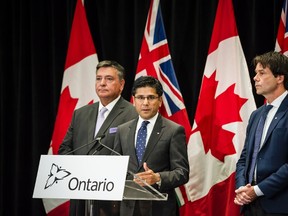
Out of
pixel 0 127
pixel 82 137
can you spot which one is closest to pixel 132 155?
pixel 82 137

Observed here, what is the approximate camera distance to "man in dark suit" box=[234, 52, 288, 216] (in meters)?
3.15

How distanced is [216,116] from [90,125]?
3.74ft

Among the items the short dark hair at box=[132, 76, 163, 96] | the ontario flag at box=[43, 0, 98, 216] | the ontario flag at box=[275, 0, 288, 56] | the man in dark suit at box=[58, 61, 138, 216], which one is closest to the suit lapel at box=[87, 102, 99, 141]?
the man in dark suit at box=[58, 61, 138, 216]

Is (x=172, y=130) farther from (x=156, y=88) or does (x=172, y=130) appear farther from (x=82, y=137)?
(x=82, y=137)

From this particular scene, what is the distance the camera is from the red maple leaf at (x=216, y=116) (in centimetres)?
440

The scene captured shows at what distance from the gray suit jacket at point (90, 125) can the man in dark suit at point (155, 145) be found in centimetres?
26

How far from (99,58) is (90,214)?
9.12 feet

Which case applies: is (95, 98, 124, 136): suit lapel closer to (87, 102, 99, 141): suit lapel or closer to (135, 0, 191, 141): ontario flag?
(87, 102, 99, 141): suit lapel

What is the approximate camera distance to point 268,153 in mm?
3232

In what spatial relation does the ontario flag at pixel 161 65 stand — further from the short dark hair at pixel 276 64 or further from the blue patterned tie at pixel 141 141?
the short dark hair at pixel 276 64

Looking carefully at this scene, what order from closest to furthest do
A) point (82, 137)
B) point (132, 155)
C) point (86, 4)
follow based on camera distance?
point (132, 155) → point (82, 137) → point (86, 4)

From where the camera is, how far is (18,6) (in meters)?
5.43

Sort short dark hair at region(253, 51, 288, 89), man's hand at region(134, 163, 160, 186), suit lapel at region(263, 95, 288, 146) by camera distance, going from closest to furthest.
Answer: man's hand at region(134, 163, 160, 186)
suit lapel at region(263, 95, 288, 146)
short dark hair at region(253, 51, 288, 89)

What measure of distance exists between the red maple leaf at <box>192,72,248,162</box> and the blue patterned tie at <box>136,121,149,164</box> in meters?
1.06
